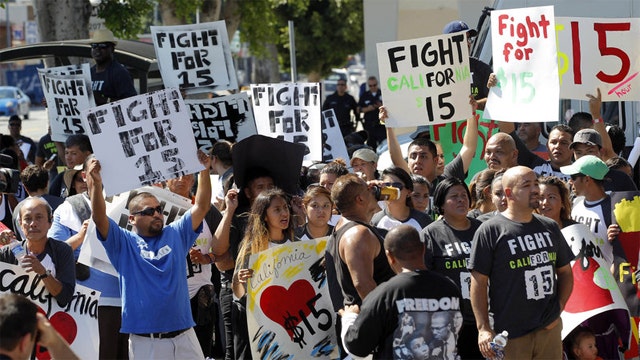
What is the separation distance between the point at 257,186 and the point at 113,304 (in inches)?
53.1

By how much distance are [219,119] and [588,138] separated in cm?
365

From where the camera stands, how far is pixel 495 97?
33.0ft

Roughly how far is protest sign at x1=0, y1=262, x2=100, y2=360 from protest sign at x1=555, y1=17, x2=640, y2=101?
483 cm

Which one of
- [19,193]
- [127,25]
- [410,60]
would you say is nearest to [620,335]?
[410,60]

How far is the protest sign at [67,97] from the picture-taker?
39.0ft

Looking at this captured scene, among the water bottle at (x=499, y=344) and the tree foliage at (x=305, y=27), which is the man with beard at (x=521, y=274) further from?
the tree foliage at (x=305, y=27)

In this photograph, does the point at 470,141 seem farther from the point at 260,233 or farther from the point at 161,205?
the point at 161,205

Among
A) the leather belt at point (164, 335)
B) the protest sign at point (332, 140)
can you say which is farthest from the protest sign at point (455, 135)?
the leather belt at point (164, 335)

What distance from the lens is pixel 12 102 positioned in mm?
50188

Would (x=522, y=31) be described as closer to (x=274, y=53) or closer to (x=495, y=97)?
(x=495, y=97)

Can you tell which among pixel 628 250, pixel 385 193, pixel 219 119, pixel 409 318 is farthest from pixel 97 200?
pixel 219 119

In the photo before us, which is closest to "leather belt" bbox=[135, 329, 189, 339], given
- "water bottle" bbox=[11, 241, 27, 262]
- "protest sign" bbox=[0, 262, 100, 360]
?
"protest sign" bbox=[0, 262, 100, 360]

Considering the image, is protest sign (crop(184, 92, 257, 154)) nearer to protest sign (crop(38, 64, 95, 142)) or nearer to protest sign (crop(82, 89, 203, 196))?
protest sign (crop(38, 64, 95, 142))

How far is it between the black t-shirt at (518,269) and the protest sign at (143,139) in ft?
7.08
